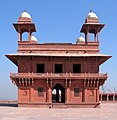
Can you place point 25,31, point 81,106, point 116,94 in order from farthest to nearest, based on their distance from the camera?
point 116,94 → point 25,31 → point 81,106

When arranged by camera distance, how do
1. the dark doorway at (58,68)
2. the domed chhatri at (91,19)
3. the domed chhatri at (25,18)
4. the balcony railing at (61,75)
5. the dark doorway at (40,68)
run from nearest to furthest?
the balcony railing at (61,75)
the dark doorway at (40,68)
the dark doorway at (58,68)
the domed chhatri at (25,18)
the domed chhatri at (91,19)

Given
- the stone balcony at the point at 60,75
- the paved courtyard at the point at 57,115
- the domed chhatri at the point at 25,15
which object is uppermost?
the domed chhatri at the point at 25,15

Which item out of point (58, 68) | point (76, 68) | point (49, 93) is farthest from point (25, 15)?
point (49, 93)

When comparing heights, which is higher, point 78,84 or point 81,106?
point 78,84

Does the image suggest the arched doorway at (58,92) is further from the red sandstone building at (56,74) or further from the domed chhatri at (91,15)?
the domed chhatri at (91,15)

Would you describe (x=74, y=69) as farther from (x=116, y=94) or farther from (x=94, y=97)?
(x=116, y=94)

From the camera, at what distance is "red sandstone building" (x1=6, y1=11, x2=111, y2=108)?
33.4 meters

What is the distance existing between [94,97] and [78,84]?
7.47 ft

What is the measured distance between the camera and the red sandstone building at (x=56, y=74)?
3344 centimetres

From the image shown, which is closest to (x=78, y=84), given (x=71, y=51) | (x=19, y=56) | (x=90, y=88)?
(x=90, y=88)

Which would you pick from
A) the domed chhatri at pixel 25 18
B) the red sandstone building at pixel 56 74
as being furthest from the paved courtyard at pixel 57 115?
the domed chhatri at pixel 25 18

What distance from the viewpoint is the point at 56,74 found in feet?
111

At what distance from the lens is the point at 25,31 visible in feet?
122

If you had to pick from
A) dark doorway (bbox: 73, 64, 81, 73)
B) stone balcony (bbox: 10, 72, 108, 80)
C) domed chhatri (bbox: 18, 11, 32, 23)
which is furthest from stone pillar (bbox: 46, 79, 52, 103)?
domed chhatri (bbox: 18, 11, 32, 23)
